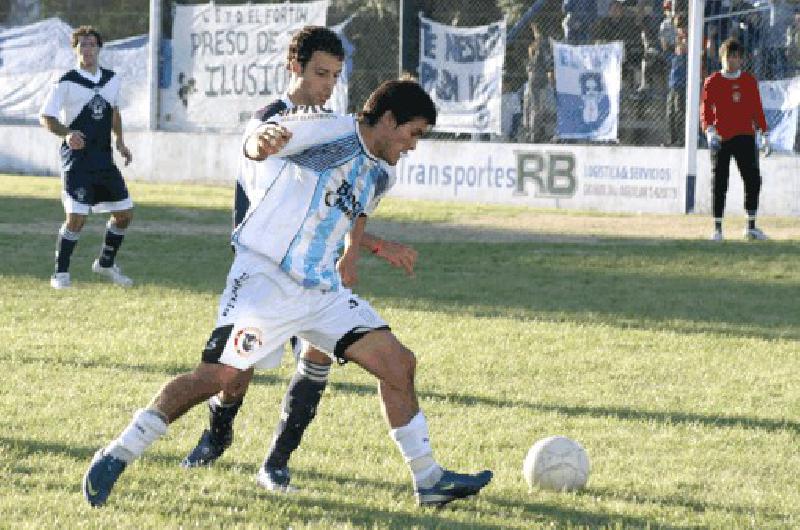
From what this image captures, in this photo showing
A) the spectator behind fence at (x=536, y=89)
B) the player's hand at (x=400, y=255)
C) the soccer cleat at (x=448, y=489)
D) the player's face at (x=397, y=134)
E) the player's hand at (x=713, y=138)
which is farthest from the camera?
the spectator behind fence at (x=536, y=89)

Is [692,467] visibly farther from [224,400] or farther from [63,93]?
[63,93]

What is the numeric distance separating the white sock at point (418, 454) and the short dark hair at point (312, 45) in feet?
5.17

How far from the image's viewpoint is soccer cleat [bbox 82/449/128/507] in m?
5.45

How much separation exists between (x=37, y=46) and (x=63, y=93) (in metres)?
16.7

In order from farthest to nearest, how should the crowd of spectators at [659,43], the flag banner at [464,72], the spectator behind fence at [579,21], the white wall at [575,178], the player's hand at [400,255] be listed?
the flag banner at [464,72]
the spectator behind fence at [579,21]
the white wall at [575,178]
the crowd of spectators at [659,43]
the player's hand at [400,255]

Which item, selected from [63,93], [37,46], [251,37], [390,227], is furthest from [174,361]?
[37,46]

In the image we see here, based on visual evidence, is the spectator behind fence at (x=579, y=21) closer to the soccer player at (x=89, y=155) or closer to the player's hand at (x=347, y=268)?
the soccer player at (x=89, y=155)

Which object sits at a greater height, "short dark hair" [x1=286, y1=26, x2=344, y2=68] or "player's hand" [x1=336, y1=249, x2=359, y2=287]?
"short dark hair" [x1=286, y1=26, x2=344, y2=68]

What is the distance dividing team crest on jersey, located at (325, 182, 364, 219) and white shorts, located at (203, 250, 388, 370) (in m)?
0.30

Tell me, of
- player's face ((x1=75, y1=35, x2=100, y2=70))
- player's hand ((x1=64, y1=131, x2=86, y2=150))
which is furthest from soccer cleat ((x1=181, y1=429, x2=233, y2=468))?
player's face ((x1=75, y1=35, x2=100, y2=70))

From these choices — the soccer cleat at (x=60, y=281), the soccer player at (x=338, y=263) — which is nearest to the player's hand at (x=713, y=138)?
the soccer cleat at (x=60, y=281)

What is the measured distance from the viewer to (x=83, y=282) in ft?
43.3

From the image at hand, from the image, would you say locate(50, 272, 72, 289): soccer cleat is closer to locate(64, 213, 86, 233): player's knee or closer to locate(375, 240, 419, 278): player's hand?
locate(64, 213, 86, 233): player's knee

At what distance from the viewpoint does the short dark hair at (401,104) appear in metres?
5.52
